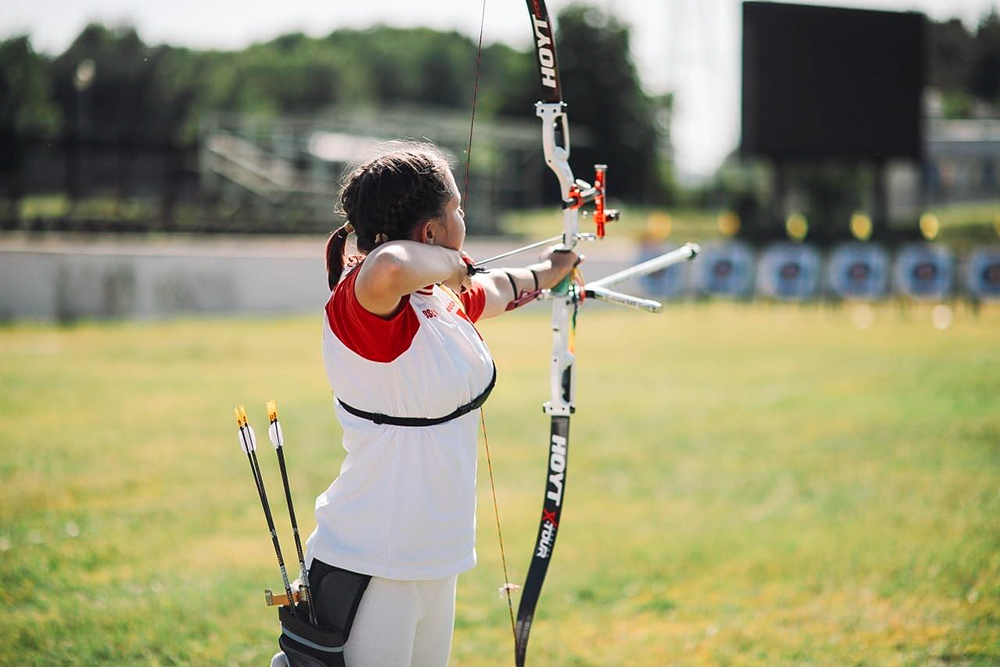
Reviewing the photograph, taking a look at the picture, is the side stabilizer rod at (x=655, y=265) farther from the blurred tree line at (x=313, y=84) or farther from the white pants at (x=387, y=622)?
the blurred tree line at (x=313, y=84)

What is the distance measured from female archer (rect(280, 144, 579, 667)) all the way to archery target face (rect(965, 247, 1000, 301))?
1673cm

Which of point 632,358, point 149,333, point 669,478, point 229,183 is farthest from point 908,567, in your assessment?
point 229,183

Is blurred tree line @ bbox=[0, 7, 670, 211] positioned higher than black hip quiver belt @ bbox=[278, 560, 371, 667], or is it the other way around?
blurred tree line @ bbox=[0, 7, 670, 211]

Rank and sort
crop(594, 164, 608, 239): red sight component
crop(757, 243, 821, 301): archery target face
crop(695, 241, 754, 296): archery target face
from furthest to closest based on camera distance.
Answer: crop(695, 241, 754, 296): archery target face, crop(757, 243, 821, 301): archery target face, crop(594, 164, 608, 239): red sight component

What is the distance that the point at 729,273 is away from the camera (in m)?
19.0

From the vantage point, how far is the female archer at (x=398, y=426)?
1.94m

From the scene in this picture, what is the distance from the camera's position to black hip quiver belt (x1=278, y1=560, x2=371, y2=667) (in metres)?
1.98

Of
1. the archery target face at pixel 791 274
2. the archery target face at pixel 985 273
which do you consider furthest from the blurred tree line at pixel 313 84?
the archery target face at pixel 985 273

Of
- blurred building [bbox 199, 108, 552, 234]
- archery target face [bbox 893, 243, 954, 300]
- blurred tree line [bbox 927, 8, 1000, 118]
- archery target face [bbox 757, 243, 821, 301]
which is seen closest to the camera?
archery target face [bbox 893, 243, 954, 300]

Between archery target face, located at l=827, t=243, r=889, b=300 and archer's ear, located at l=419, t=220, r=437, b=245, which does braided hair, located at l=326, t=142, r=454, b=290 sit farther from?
archery target face, located at l=827, t=243, r=889, b=300

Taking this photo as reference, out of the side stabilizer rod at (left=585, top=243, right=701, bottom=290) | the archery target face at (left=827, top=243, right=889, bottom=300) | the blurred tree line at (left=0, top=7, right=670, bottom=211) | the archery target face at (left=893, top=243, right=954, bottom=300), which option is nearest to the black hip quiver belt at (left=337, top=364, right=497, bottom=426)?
the side stabilizer rod at (left=585, top=243, right=701, bottom=290)

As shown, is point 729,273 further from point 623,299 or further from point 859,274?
point 623,299

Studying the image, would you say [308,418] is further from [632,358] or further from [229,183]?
[229,183]

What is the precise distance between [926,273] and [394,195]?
17405 millimetres
